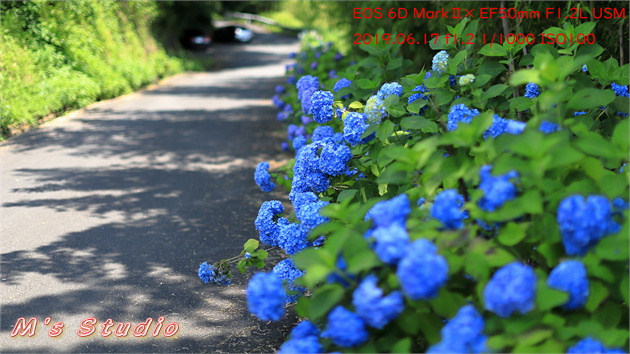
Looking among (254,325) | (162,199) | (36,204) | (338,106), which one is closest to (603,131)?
(338,106)

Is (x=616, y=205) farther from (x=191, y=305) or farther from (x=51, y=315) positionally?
(x=51, y=315)

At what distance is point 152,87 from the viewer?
15.7 metres

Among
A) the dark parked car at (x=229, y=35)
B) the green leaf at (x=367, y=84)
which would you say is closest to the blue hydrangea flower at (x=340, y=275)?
the green leaf at (x=367, y=84)

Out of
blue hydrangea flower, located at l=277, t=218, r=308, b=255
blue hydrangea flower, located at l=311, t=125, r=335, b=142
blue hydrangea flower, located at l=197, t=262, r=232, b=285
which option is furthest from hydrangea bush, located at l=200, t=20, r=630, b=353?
blue hydrangea flower, located at l=311, t=125, r=335, b=142

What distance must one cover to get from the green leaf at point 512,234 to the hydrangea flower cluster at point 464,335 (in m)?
0.28

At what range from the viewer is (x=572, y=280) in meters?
1.74

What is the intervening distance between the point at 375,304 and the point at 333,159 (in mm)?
1377

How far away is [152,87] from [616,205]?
14893 mm

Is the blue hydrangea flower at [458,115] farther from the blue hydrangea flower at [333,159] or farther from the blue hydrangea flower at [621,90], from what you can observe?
the blue hydrangea flower at [621,90]

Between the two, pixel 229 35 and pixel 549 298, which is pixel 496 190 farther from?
pixel 229 35

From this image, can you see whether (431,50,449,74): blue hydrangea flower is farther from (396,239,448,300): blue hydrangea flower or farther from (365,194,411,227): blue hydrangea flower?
(396,239,448,300): blue hydrangea flower

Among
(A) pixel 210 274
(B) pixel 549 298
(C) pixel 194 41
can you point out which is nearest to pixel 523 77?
(B) pixel 549 298

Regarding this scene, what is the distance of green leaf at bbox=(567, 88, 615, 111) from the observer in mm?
2371

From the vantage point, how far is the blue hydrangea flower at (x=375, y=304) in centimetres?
175
